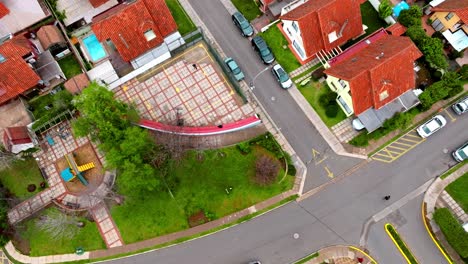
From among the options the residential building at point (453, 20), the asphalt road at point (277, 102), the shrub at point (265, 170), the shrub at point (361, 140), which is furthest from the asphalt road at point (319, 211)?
the residential building at point (453, 20)

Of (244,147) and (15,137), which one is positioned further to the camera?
(244,147)

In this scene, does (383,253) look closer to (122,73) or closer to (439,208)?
(439,208)

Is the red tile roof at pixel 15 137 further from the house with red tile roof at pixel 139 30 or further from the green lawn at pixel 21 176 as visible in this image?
the house with red tile roof at pixel 139 30

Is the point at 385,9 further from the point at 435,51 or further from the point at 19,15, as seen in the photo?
the point at 19,15

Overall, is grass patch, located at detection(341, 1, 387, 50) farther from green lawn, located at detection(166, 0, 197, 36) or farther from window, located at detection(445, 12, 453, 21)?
green lawn, located at detection(166, 0, 197, 36)

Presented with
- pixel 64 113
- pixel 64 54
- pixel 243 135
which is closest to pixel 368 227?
pixel 243 135

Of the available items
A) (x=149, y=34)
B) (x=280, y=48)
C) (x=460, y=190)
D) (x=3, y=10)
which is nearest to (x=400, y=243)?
(x=460, y=190)

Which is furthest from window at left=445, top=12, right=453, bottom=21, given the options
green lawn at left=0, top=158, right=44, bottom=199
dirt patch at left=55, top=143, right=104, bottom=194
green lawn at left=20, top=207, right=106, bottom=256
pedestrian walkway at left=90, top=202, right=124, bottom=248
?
green lawn at left=0, top=158, right=44, bottom=199
